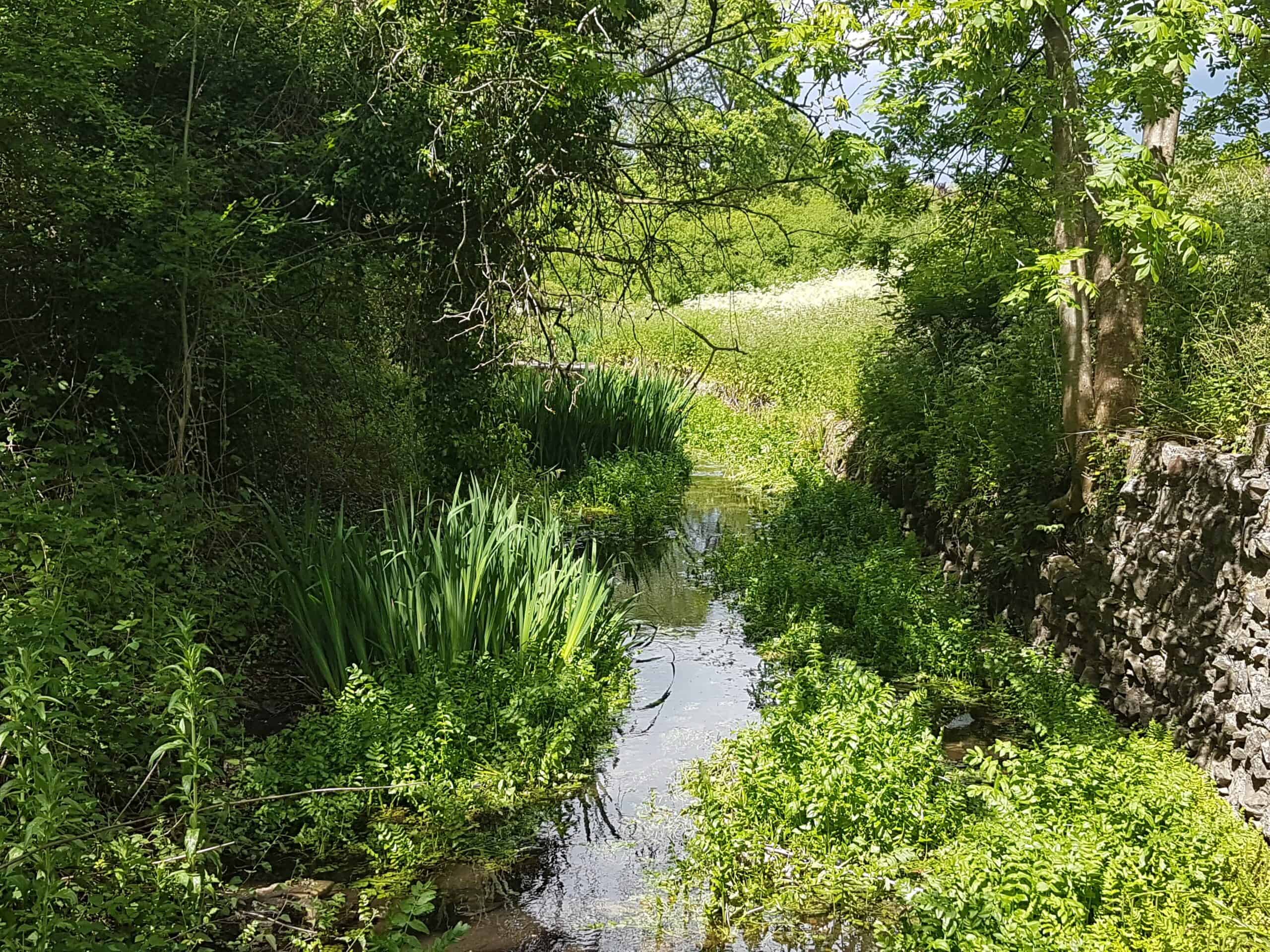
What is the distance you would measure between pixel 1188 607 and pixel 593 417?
24.6 feet

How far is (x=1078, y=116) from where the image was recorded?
5.36 metres

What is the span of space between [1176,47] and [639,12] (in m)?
4.36

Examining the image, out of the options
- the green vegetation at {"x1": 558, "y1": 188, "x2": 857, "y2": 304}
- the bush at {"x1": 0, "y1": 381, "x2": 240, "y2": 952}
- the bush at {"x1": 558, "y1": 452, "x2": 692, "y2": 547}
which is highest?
the green vegetation at {"x1": 558, "y1": 188, "x2": 857, "y2": 304}

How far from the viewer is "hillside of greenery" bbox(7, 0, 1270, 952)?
3.54 metres

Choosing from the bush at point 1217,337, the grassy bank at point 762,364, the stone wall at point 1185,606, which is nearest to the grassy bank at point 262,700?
the grassy bank at point 762,364

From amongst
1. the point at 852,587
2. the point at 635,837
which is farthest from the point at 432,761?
the point at 852,587

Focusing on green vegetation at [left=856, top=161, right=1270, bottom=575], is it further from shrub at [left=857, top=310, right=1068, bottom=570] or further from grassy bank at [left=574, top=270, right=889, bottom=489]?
grassy bank at [left=574, top=270, right=889, bottom=489]

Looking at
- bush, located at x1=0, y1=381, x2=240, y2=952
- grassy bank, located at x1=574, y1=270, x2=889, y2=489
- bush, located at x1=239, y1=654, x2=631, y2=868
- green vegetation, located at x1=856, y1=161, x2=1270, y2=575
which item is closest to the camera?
bush, located at x1=0, y1=381, x2=240, y2=952

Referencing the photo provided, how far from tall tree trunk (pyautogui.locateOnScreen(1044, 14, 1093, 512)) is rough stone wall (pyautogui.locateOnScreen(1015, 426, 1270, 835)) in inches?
19.6

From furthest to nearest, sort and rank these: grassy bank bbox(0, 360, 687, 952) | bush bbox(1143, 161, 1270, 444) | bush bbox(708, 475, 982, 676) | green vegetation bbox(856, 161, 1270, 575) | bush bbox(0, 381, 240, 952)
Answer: bush bbox(708, 475, 982, 676) → green vegetation bbox(856, 161, 1270, 575) → bush bbox(1143, 161, 1270, 444) → grassy bank bbox(0, 360, 687, 952) → bush bbox(0, 381, 240, 952)

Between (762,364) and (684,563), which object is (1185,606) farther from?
(762,364)

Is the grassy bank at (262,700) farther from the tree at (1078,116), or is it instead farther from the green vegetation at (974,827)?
the tree at (1078,116)

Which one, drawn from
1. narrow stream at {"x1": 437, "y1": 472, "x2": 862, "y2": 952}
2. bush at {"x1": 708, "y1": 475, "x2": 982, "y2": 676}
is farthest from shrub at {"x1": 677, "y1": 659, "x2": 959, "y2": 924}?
bush at {"x1": 708, "y1": 475, "x2": 982, "y2": 676}

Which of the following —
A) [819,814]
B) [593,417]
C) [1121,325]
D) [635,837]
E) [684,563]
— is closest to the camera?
[819,814]
